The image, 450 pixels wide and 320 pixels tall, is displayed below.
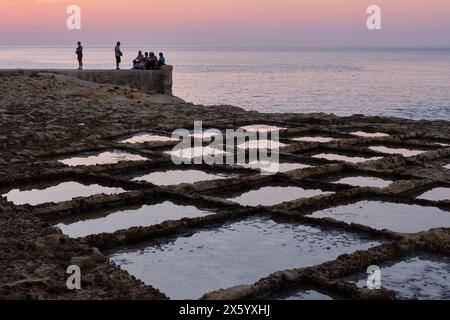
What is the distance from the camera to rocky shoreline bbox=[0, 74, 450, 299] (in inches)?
193

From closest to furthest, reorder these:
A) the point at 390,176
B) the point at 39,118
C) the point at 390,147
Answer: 1. the point at 390,176
2. the point at 390,147
3. the point at 39,118

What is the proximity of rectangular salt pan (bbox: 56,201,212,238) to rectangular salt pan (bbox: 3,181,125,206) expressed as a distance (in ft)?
3.08

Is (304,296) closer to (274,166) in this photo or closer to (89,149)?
(274,166)

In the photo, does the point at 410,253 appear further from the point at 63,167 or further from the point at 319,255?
the point at 63,167

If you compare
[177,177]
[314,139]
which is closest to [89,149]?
[177,177]

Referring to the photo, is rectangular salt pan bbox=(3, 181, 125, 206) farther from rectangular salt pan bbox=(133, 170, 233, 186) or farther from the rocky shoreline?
rectangular salt pan bbox=(133, 170, 233, 186)

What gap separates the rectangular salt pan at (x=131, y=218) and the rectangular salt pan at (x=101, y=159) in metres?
2.82

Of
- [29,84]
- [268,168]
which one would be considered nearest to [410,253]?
[268,168]

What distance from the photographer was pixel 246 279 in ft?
16.8

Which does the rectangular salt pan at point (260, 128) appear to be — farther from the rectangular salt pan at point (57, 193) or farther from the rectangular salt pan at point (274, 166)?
the rectangular salt pan at point (57, 193)

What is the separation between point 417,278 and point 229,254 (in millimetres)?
1583

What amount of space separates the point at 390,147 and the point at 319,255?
21.9 feet

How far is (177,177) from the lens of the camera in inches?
353

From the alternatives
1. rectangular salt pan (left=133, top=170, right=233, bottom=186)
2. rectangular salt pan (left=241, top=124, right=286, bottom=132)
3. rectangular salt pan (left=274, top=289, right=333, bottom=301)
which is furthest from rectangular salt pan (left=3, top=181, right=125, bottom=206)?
rectangular salt pan (left=241, top=124, right=286, bottom=132)
